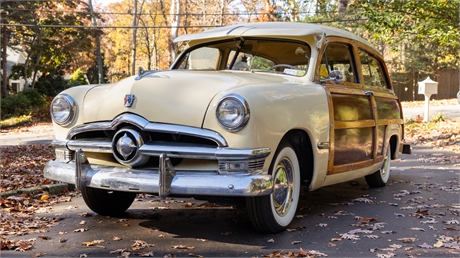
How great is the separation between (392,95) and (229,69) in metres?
2.76

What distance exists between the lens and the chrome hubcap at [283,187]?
189 inches

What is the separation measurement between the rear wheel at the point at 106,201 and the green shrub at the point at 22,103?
929 inches

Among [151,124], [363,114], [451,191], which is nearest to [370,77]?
[363,114]

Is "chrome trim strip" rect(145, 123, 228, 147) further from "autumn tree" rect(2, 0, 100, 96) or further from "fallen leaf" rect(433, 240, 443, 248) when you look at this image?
"autumn tree" rect(2, 0, 100, 96)

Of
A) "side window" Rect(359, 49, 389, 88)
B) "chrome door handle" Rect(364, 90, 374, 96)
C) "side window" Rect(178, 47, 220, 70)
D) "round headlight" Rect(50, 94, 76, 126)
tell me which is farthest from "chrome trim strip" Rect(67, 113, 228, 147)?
"side window" Rect(359, 49, 389, 88)

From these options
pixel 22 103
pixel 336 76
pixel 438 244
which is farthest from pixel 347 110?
pixel 22 103

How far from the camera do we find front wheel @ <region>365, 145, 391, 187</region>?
7543 millimetres

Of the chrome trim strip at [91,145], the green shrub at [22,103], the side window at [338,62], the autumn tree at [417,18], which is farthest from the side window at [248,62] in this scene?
the green shrub at [22,103]

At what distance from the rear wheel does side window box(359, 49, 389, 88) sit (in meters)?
3.14

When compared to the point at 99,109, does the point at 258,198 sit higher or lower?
lower

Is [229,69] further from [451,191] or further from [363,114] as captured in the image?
[451,191]

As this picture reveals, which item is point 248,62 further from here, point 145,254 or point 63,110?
point 145,254

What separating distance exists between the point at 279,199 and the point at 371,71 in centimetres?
289

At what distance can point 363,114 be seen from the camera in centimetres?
627
